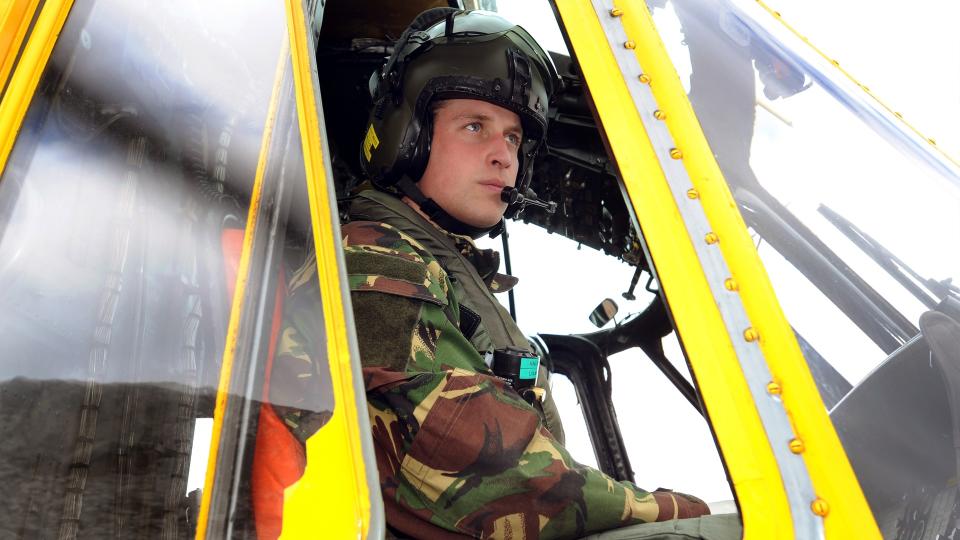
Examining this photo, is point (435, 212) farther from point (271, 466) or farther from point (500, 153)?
point (271, 466)

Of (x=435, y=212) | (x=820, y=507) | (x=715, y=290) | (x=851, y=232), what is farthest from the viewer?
(x=435, y=212)

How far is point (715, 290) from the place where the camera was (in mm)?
910

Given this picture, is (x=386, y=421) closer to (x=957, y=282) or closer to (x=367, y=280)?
(x=367, y=280)

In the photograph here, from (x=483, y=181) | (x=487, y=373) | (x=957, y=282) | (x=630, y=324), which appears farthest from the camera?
(x=630, y=324)

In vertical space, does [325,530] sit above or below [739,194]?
below

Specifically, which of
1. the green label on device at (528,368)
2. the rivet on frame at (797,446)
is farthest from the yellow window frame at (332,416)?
the green label on device at (528,368)

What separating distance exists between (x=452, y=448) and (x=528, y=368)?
1.07ft

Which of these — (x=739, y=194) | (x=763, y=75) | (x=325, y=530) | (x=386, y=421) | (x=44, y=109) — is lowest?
(x=325, y=530)

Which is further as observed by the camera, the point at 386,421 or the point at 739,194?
the point at 386,421

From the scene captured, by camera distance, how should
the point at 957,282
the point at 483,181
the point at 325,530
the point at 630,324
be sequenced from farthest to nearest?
1. the point at 630,324
2. the point at 483,181
3. the point at 957,282
4. the point at 325,530

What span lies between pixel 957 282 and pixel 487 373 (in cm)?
66

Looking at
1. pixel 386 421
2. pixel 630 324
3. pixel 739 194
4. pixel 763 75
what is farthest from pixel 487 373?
pixel 630 324

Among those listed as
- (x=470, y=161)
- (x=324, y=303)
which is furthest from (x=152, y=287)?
(x=470, y=161)

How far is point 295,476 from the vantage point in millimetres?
828
